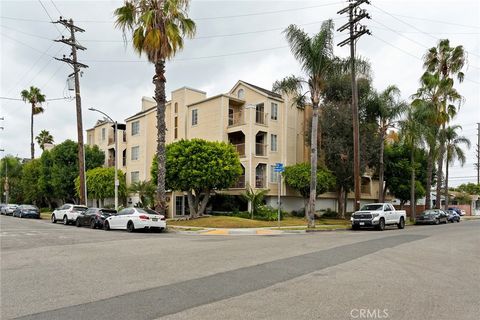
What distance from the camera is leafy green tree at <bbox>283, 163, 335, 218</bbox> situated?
33500 millimetres

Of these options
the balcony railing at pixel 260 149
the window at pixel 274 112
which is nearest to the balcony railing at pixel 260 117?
the window at pixel 274 112

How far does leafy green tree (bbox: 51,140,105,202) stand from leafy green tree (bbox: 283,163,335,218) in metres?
26.0

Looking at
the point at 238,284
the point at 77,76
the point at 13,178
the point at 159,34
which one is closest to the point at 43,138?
the point at 13,178

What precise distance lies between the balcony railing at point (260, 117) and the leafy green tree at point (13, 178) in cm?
Answer: 4971

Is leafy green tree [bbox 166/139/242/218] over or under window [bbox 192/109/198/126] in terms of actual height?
under

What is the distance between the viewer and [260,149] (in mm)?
35969

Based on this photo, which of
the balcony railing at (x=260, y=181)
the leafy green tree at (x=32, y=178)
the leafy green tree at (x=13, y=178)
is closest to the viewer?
the balcony railing at (x=260, y=181)

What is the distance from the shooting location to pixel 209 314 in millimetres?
5949

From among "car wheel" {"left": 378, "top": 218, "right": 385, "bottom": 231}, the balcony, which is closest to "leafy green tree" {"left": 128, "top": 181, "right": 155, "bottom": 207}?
the balcony

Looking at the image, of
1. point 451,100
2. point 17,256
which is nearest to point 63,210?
point 17,256

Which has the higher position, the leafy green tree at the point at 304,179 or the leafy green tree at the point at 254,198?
the leafy green tree at the point at 304,179

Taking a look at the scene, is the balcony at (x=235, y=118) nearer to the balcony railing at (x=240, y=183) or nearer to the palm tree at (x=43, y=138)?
the balcony railing at (x=240, y=183)

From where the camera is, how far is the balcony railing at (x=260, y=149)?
1405 inches

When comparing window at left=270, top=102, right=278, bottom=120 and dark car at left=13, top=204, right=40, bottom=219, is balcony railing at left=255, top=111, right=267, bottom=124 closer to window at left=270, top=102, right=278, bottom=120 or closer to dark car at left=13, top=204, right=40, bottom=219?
window at left=270, top=102, right=278, bottom=120
